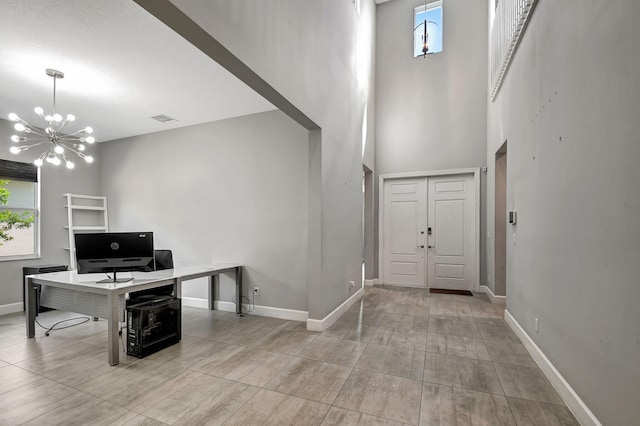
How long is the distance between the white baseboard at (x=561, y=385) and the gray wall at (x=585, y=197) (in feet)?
0.18

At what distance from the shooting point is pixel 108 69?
10.4ft

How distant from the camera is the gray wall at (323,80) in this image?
2.12 metres

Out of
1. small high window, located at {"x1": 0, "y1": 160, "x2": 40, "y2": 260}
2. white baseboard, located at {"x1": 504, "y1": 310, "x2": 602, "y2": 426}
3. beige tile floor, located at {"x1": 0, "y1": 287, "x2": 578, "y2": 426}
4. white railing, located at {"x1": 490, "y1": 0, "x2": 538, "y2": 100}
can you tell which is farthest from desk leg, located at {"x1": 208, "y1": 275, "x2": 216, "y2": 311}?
white railing, located at {"x1": 490, "y1": 0, "x2": 538, "y2": 100}

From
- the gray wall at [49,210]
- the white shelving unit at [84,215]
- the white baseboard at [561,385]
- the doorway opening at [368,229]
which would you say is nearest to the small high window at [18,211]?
the gray wall at [49,210]

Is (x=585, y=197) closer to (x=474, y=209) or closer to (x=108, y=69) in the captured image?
(x=474, y=209)

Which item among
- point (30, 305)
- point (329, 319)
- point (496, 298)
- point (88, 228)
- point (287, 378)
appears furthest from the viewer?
point (88, 228)

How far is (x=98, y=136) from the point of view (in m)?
5.47

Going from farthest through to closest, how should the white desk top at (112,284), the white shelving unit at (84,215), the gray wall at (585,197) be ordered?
the white shelving unit at (84,215) < the white desk top at (112,284) < the gray wall at (585,197)

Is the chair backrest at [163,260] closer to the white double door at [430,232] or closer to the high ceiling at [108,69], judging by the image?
the high ceiling at [108,69]

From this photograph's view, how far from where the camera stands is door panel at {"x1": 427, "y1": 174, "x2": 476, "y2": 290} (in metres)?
5.63

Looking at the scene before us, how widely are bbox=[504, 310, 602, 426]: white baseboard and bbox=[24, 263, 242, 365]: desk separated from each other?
11.9 feet

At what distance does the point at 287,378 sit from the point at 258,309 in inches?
74.3

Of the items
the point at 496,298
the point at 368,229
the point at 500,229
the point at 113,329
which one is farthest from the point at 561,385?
the point at 368,229

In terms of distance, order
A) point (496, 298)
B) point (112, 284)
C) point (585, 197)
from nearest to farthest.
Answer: point (585, 197) < point (112, 284) < point (496, 298)
